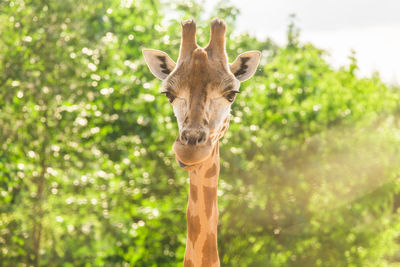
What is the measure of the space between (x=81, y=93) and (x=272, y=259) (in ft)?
14.6

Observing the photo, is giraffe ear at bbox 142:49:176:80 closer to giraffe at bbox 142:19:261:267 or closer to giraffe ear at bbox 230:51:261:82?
giraffe at bbox 142:19:261:267

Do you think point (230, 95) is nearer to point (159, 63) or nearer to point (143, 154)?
point (159, 63)

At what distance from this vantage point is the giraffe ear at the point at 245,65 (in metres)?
3.43

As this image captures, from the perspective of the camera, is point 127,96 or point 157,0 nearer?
point 127,96

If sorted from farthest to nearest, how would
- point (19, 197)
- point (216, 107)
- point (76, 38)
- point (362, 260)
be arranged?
point (362, 260), point (76, 38), point (19, 197), point (216, 107)

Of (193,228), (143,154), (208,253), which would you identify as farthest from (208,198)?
(143,154)

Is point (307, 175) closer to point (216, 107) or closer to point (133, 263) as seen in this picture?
point (133, 263)

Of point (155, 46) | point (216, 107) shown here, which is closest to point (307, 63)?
point (155, 46)

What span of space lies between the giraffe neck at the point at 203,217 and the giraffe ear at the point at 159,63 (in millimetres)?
683

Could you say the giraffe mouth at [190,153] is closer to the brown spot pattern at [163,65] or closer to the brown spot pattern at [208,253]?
the brown spot pattern at [208,253]

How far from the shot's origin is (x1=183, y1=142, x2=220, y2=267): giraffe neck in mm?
3398

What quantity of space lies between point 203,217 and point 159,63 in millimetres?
1164

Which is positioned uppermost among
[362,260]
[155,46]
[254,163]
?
[155,46]

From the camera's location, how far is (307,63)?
30.7 ft
